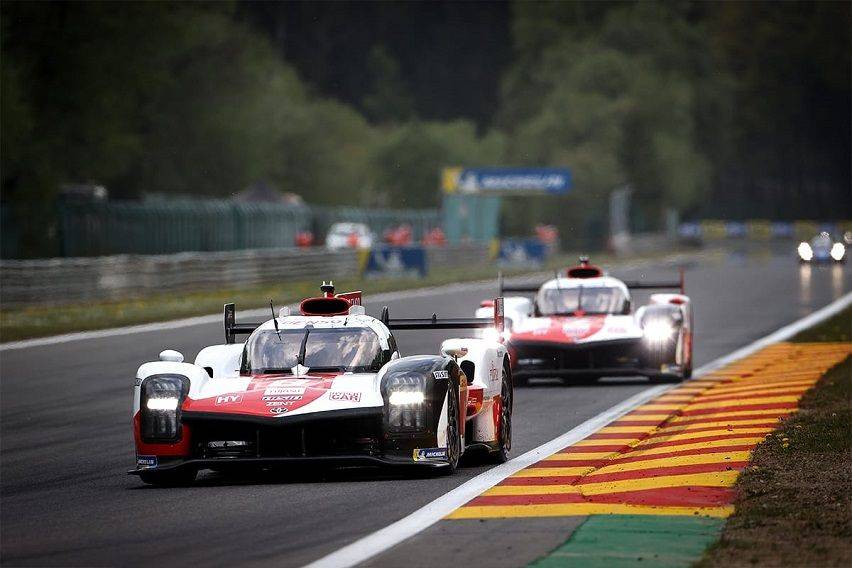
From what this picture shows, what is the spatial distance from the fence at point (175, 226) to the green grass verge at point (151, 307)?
4.02m

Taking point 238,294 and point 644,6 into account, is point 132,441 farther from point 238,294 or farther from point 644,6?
point 644,6

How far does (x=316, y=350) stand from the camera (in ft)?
41.9

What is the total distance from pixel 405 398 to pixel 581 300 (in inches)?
407

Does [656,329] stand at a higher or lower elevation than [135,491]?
higher

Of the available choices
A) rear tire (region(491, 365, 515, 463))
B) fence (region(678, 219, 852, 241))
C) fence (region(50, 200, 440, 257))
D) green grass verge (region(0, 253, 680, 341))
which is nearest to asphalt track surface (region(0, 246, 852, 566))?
rear tire (region(491, 365, 515, 463))

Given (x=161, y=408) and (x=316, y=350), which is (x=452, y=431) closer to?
(x=316, y=350)

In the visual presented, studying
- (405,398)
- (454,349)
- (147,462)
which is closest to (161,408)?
(147,462)

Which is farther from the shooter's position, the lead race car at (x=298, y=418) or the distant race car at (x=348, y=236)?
the distant race car at (x=348, y=236)

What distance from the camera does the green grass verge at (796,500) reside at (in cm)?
847

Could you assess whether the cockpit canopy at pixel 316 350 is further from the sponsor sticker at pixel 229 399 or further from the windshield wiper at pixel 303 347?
the sponsor sticker at pixel 229 399

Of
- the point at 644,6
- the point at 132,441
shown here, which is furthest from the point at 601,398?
the point at 644,6

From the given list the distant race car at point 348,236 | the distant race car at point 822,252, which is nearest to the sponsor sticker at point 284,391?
the distant race car at point 348,236

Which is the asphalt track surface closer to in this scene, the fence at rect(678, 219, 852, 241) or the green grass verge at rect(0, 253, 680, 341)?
the green grass verge at rect(0, 253, 680, 341)

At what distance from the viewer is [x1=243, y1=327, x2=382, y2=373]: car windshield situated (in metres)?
12.7
